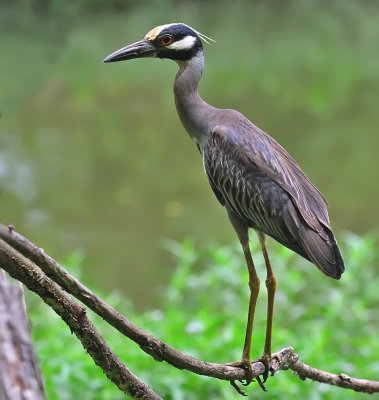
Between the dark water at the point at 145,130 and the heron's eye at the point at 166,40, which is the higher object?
the dark water at the point at 145,130

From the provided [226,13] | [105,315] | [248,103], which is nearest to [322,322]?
[105,315]

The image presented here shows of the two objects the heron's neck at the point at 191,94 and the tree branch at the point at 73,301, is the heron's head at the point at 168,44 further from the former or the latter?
the tree branch at the point at 73,301

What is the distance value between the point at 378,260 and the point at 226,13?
Result: 48.0 ft

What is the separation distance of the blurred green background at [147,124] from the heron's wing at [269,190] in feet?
6.76

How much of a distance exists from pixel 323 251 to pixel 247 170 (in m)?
0.42

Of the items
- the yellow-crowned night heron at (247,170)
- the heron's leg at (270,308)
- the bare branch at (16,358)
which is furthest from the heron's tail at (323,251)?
the bare branch at (16,358)

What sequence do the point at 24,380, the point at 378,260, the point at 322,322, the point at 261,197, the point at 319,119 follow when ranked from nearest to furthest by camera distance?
the point at 24,380 < the point at 261,197 < the point at 322,322 < the point at 378,260 < the point at 319,119

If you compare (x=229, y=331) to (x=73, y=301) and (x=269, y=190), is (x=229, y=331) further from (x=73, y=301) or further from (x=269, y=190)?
(x=73, y=301)

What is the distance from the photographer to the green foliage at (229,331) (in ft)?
12.1

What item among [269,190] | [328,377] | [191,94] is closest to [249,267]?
[269,190]

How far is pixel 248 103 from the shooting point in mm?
11844

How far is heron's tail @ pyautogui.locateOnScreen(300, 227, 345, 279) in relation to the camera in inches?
97.4

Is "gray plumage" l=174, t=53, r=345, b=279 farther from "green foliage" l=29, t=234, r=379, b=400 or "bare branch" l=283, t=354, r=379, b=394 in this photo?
"green foliage" l=29, t=234, r=379, b=400

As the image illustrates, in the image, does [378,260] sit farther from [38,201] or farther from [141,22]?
[141,22]
